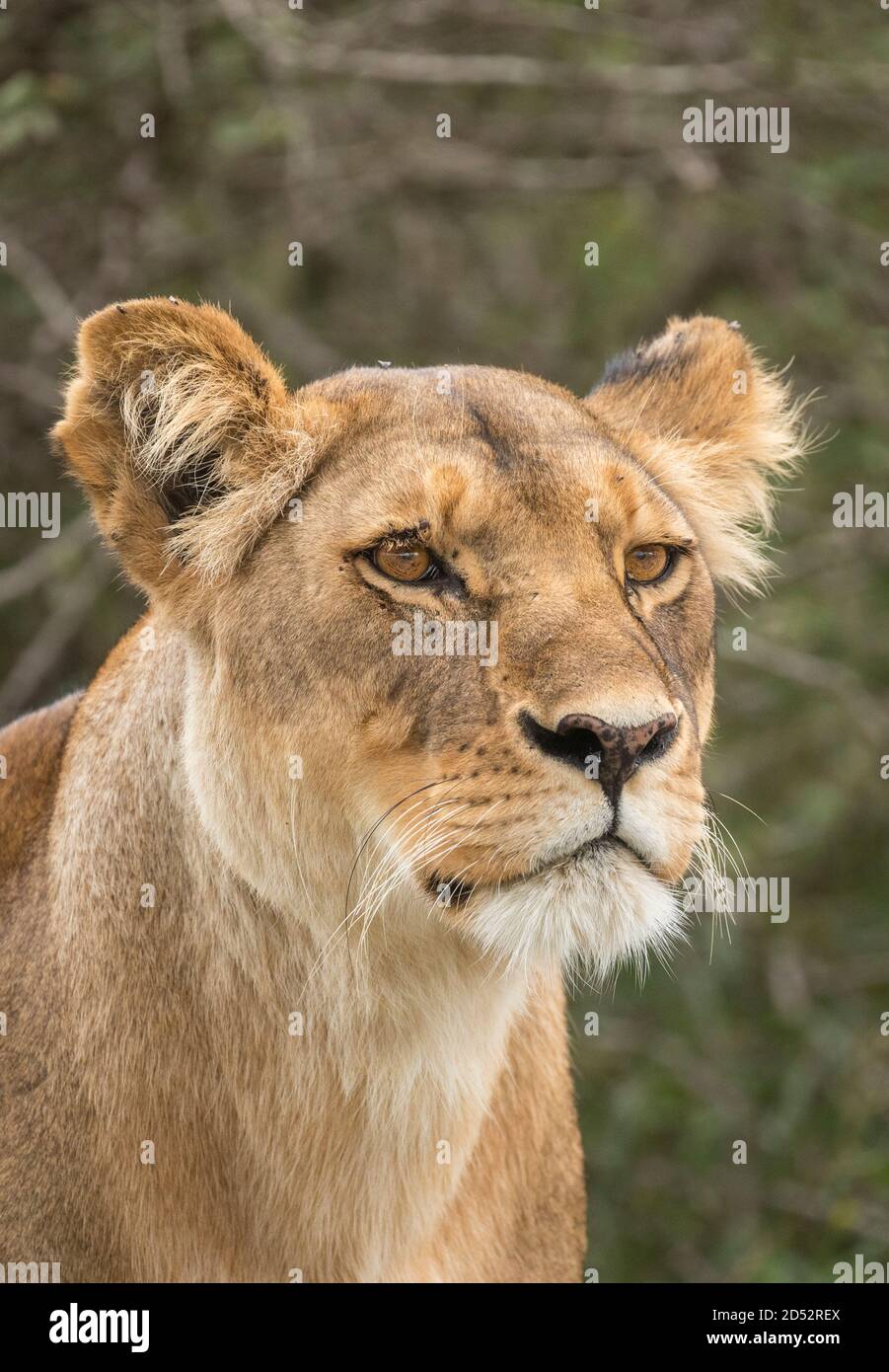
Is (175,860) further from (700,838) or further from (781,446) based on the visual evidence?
(781,446)

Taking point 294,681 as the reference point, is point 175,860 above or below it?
below

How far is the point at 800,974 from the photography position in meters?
7.55

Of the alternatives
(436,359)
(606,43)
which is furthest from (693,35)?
(436,359)

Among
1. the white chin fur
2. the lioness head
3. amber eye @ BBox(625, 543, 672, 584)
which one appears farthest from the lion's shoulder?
amber eye @ BBox(625, 543, 672, 584)

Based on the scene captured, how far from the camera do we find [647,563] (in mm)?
3611

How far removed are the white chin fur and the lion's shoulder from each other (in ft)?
4.46

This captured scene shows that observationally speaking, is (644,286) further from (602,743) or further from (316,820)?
(602,743)

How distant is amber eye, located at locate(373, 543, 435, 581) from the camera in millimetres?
3350

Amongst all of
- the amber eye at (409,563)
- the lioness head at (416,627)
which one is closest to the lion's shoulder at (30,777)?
the lioness head at (416,627)

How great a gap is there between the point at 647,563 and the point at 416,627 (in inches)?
23.4

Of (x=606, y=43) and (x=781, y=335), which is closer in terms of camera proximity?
(x=606, y=43)

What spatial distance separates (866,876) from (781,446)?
429 cm

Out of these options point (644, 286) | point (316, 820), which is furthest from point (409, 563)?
point (644, 286)

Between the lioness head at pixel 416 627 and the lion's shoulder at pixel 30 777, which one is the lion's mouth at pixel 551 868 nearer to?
the lioness head at pixel 416 627
